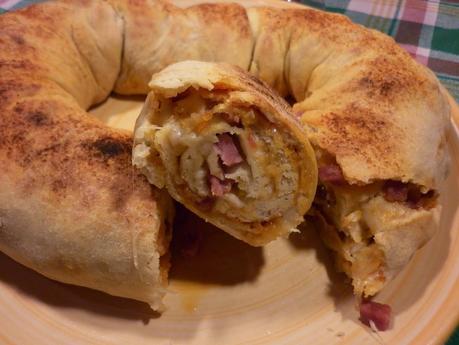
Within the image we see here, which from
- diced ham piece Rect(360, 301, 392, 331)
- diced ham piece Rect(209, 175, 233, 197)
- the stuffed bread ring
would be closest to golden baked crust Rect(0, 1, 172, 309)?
the stuffed bread ring

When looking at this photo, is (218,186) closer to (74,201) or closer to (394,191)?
(74,201)

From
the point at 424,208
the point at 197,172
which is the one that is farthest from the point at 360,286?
the point at 197,172

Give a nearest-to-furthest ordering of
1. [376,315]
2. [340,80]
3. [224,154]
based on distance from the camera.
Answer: [224,154], [376,315], [340,80]

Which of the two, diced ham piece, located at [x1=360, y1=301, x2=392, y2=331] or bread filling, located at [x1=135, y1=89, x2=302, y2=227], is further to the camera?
diced ham piece, located at [x1=360, y1=301, x2=392, y2=331]

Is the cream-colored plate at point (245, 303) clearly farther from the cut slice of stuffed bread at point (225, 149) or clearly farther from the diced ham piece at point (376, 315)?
the cut slice of stuffed bread at point (225, 149)

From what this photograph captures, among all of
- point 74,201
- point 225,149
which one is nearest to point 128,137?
point 74,201

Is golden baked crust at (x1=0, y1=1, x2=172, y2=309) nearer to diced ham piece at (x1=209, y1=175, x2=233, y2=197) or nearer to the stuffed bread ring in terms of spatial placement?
the stuffed bread ring
